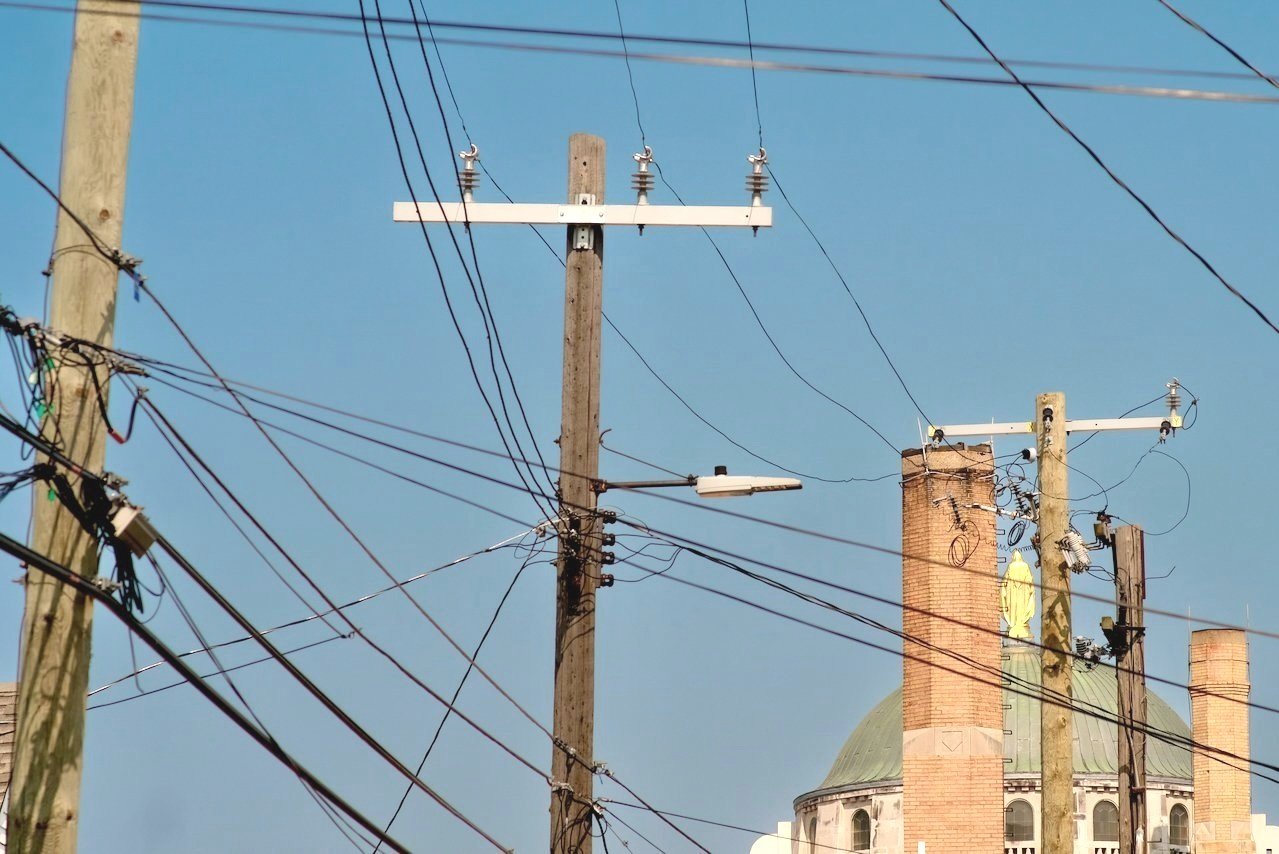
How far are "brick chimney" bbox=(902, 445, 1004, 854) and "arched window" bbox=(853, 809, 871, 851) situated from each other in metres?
20.0

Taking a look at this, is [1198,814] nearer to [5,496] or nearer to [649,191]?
[649,191]

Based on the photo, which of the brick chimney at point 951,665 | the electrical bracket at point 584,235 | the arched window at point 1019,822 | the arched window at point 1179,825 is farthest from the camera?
the arched window at point 1179,825

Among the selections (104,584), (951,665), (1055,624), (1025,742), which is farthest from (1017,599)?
(104,584)

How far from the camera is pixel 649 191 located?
637 inches

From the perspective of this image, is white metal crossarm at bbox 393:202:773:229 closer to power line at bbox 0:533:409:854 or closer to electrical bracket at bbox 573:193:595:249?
electrical bracket at bbox 573:193:595:249

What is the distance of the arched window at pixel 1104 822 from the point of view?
49.5 metres

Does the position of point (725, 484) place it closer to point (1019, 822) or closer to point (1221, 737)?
point (1221, 737)

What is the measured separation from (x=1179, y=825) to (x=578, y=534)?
136 feet

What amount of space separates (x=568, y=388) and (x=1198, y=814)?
97.8 ft

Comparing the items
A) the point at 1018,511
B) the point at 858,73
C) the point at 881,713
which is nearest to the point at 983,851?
the point at 1018,511

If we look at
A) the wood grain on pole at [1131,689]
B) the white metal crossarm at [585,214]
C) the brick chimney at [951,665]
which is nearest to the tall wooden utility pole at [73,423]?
the white metal crossarm at [585,214]

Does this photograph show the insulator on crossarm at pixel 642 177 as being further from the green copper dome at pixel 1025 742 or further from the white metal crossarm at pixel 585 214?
the green copper dome at pixel 1025 742

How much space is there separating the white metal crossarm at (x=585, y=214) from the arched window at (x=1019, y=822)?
33572mm

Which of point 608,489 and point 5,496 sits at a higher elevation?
point 608,489
